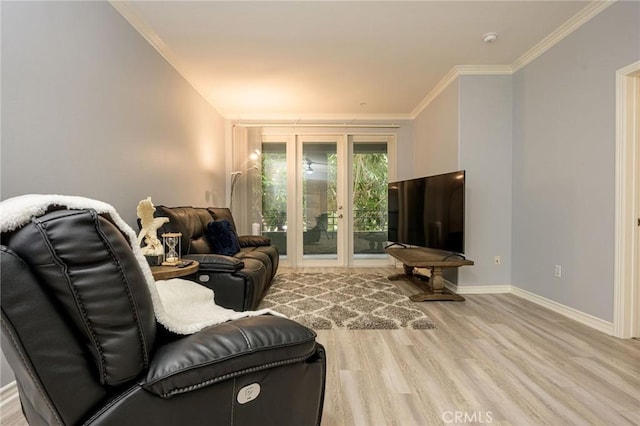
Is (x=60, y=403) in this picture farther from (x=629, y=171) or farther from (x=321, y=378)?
(x=629, y=171)

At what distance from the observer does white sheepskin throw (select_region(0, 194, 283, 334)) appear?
2.01 feet

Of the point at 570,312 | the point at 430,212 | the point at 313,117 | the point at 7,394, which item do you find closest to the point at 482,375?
the point at 570,312

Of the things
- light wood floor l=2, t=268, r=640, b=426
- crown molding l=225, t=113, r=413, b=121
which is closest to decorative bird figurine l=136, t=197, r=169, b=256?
light wood floor l=2, t=268, r=640, b=426

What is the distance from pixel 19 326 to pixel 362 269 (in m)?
4.46

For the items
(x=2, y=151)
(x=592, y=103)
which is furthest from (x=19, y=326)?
(x=592, y=103)

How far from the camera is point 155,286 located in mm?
866

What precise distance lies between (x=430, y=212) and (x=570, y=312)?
5.06 feet

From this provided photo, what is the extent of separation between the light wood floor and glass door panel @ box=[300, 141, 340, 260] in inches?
108

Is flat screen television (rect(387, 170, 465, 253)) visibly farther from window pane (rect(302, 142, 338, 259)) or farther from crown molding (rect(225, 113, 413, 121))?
crown molding (rect(225, 113, 413, 121))

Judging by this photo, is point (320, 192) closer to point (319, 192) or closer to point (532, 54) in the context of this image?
point (319, 192)

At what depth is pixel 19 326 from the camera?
1.91 feet

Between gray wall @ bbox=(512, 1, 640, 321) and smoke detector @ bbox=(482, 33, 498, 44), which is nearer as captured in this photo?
gray wall @ bbox=(512, 1, 640, 321)

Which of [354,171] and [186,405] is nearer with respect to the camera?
[186,405]

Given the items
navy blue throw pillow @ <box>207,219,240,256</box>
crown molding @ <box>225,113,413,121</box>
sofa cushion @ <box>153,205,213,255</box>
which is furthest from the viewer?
crown molding @ <box>225,113,413,121</box>
